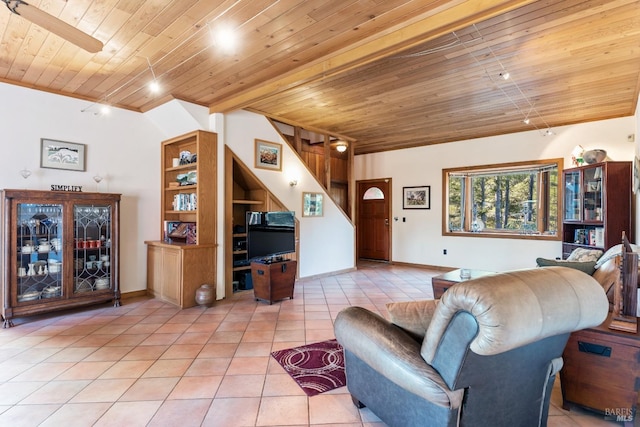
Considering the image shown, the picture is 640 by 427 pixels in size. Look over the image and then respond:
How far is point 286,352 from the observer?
9.10 ft

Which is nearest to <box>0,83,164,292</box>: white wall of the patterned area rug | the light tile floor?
the light tile floor

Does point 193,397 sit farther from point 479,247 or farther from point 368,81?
point 479,247

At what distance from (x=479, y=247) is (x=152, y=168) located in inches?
222

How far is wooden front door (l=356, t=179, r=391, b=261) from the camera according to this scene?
7480 mm

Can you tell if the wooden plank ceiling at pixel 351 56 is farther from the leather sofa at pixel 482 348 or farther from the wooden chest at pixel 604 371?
the wooden chest at pixel 604 371

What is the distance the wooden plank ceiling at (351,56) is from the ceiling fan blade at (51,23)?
403 mm

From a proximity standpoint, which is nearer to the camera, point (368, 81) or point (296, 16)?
point (296, 16)

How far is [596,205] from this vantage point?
452 centimetres

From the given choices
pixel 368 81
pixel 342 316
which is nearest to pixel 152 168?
pixel 368 81

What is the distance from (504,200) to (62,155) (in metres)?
6.74

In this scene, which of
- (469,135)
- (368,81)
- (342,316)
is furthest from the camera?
(469,135)

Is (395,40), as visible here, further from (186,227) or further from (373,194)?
(373,194)

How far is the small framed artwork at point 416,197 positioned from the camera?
6.80 meters

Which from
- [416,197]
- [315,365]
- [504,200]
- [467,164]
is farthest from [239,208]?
[504,200]
